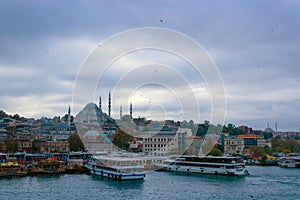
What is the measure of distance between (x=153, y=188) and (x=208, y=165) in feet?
19.9

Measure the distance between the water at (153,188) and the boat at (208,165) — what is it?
1113 millimetres

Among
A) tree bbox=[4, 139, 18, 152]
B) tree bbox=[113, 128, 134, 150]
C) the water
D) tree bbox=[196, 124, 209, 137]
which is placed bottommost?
the water

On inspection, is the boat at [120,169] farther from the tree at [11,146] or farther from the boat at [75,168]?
the tree at [11,146]

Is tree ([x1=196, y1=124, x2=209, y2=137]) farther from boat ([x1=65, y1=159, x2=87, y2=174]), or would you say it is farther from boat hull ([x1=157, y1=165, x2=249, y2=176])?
boat ([x1=65, y1=159, x2=87, y2=174])

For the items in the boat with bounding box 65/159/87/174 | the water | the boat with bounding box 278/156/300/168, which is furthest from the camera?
the boat with bounding box 278/156/300/168

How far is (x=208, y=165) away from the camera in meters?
19.6

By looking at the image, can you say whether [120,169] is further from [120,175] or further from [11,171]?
[11,171]

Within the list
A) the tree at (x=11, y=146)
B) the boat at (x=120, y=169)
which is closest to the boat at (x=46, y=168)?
the boat at (x=120, y=169)

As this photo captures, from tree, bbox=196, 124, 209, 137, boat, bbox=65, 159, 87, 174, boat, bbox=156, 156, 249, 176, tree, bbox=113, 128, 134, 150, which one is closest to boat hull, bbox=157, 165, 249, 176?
boat, bbox=156, 156, 249, 176

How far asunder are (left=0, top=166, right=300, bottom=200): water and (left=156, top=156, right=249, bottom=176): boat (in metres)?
1.11

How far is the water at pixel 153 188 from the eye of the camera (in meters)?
12.5

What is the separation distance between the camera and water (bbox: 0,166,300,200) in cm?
1248

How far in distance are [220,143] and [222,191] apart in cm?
2146

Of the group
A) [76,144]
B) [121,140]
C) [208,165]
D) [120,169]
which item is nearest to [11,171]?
[120,169]
